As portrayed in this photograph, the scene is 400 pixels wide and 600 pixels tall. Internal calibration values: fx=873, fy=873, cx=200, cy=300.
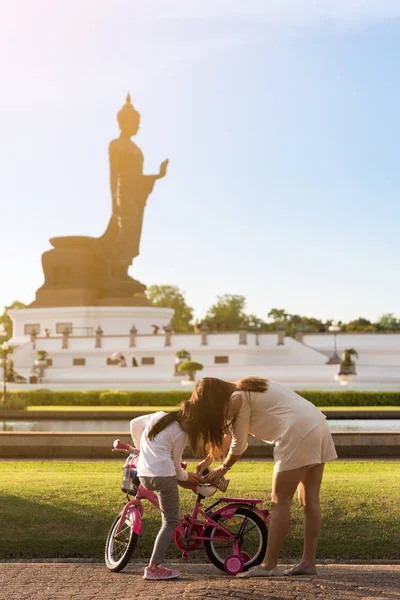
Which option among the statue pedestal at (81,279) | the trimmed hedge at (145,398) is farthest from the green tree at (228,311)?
the trimmed hedge at (145,398)

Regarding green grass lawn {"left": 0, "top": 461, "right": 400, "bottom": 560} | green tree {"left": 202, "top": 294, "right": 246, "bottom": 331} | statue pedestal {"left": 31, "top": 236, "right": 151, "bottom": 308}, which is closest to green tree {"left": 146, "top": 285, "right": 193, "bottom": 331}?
green tree {"left": 202, "top": 294, "right": 246, "bottom": 331}

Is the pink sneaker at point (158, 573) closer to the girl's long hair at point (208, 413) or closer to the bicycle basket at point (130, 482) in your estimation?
the bicycle basket at point (130, 482)

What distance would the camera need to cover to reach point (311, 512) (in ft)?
22.3

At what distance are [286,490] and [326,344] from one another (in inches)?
1879

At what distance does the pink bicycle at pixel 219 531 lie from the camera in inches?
270

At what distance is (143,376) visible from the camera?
4650cm

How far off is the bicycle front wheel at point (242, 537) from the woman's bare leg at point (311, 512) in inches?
13.6

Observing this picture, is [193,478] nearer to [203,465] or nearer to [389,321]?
[203,465]

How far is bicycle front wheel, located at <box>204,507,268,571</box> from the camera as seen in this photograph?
689 centimetres

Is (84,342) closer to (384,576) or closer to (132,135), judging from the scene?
(132,135)

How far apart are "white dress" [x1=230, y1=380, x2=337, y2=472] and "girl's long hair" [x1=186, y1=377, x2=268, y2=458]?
0.07 metres

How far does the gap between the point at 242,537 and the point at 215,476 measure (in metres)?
0.54

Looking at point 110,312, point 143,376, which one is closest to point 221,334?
point 143,376

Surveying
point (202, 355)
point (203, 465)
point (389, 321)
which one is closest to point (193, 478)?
point (203, 465)
